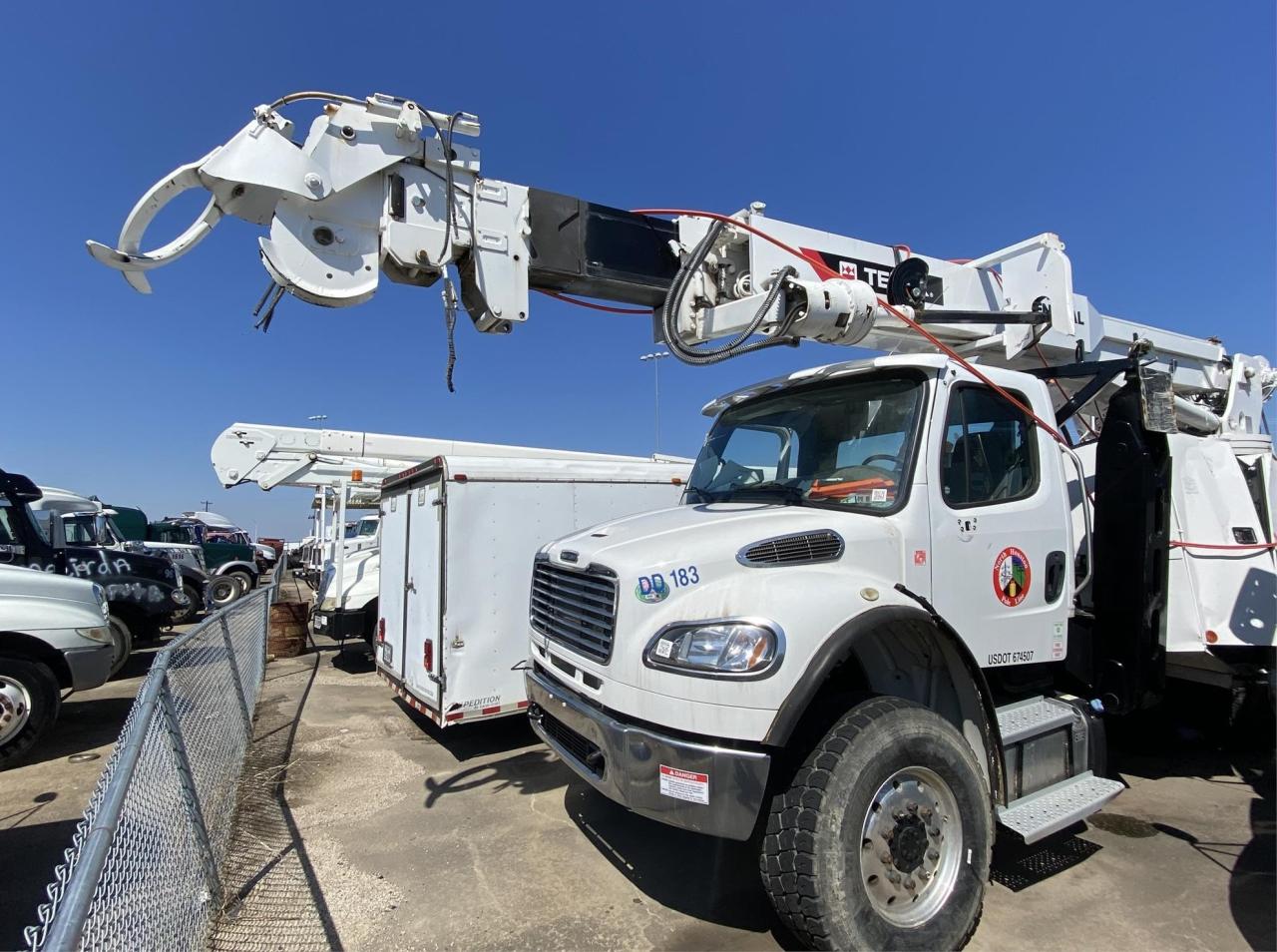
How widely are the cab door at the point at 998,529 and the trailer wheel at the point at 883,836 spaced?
2.37ft

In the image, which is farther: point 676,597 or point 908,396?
point 908,396

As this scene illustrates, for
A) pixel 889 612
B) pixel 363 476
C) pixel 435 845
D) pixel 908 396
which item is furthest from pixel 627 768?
pixel 363 476

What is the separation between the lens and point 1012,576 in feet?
12.3

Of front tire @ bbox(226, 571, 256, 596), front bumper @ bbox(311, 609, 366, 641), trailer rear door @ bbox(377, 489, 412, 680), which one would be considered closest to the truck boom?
trailer rear door @ bbox(377, 489, 412, 680)

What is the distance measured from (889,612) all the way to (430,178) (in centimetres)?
337

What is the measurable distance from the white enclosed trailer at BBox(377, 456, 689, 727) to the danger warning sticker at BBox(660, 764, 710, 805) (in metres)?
3.18

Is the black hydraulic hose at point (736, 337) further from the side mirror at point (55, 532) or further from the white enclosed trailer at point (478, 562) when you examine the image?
the side mirror at point (55, 532)

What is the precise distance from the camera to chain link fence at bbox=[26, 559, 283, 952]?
83.2 inches

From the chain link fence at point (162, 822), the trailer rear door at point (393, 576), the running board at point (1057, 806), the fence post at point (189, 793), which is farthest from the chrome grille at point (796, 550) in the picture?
the trailer rear door at point (393, 576)

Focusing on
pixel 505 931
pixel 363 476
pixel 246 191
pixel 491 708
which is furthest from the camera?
pixel 363 476

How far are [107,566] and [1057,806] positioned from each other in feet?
38.7

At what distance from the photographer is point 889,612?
3023mm

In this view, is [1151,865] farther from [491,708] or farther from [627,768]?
[491,708]

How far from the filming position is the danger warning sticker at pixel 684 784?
2.76 m
